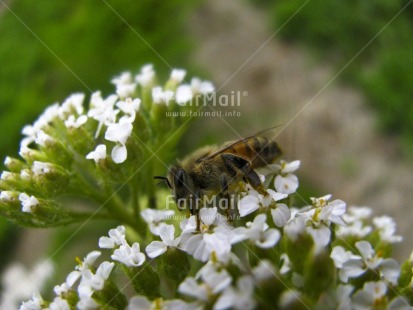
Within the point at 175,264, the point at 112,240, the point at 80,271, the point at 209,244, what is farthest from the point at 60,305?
the point at 209,244

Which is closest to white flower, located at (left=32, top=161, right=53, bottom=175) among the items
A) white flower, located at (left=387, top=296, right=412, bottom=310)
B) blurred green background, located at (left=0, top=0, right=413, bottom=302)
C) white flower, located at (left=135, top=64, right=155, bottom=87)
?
white flower, located at (left=135, top=64, right=155, bottom=87)

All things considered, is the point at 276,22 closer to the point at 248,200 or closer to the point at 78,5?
the point at 78,5

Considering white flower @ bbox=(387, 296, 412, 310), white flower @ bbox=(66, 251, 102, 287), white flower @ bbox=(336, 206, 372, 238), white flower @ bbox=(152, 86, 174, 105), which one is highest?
white flower @ bbox=(152, 86, 174, 105)

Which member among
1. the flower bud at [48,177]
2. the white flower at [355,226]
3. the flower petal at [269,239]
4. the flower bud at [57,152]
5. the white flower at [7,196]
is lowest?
the flower petal at [269,239]

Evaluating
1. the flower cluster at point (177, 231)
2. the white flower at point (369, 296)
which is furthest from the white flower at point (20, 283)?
the white flower at point (369, 296)

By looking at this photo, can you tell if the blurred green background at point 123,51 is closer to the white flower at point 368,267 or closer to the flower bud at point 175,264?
the flower bud at point 175,264

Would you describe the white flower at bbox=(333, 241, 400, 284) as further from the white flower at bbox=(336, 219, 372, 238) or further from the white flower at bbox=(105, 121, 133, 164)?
the white flower at bbox=(105, 121, 133, 164)
